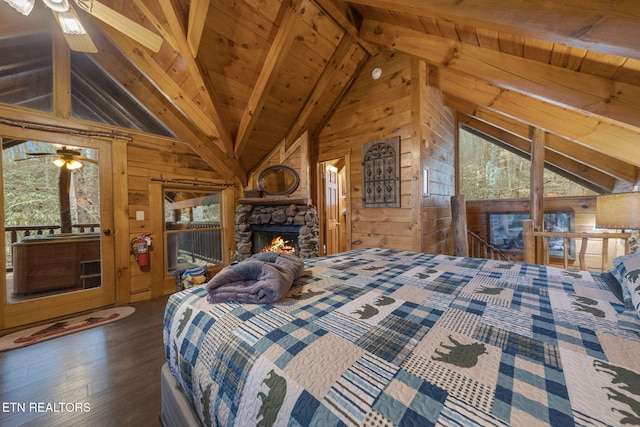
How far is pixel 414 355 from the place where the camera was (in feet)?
1.95

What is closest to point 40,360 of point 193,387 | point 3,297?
point 3,297

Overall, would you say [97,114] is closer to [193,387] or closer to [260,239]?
[260,239]

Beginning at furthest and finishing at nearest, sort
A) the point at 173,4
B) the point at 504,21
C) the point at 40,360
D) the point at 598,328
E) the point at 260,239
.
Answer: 1. the point at 260,239
2. the point at 173,4
3. the point at 40,360
4. the point at 504,21
5. the point at 598,328

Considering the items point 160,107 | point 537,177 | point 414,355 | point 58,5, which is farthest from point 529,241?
point 160,107

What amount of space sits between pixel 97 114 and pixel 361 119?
327 cm

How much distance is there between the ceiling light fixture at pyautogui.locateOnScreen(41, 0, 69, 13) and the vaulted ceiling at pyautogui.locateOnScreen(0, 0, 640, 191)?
0.87 meters

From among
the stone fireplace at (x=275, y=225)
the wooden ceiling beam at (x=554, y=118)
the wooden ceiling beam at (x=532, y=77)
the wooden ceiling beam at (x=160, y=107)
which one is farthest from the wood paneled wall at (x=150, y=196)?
the wooden ceiling beam at (x=554, y=118)

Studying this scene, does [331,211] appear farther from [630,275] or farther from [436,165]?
[630,275]

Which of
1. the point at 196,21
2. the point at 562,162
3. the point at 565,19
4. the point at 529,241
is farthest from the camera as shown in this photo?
the point at 562,162

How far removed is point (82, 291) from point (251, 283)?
113 inches

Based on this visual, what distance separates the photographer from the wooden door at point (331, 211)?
156 inches

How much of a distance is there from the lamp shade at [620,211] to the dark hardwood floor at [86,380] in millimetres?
3417

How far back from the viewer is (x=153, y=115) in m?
3.01

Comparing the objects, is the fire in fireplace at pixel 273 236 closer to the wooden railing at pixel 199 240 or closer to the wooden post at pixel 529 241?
the wooden railing at pixel 199 240
